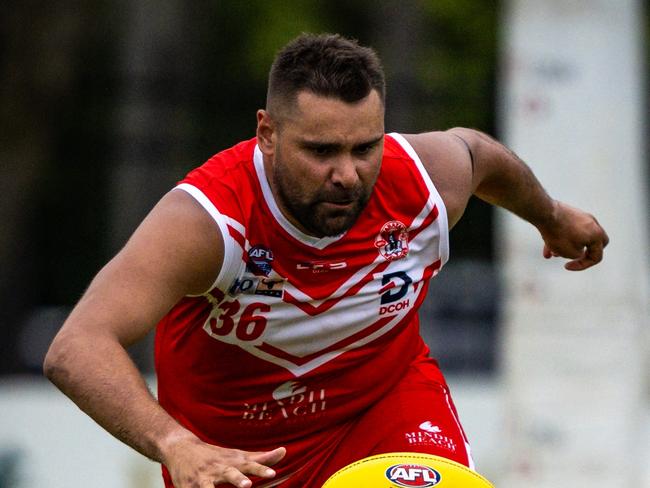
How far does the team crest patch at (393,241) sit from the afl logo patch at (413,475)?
101 cm

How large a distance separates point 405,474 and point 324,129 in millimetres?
1111

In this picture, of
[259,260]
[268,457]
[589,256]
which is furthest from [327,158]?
[589,256]

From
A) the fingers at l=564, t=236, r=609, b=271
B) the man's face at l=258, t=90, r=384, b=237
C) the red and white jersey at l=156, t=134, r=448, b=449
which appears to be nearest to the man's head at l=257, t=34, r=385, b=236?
the man's face at l=258, t=90, r=384, b=237

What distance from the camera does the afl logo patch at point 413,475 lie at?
14.3 ft

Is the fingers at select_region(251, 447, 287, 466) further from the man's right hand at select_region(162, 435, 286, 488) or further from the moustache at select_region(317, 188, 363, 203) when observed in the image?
the moustache at select_region(317, 188, 363, 203)

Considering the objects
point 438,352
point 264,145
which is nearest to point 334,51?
point 264,145

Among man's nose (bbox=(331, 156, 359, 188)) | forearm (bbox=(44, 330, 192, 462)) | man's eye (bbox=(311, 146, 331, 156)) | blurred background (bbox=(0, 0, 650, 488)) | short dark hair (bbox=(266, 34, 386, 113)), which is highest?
short dark hair (bbox=(266, 34, 386, 113))

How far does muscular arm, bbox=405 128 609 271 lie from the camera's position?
17.9 ft

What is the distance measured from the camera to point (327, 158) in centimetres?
481

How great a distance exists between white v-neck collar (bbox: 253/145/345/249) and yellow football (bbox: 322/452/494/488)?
34.5 inches

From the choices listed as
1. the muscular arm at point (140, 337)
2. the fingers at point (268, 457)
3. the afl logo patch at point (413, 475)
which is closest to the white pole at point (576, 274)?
the muscular arm at point (140, 337)

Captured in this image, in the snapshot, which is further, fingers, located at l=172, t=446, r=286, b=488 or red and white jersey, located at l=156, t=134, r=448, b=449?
red and white jersey, located at l=156, t=134, r=448, b=449

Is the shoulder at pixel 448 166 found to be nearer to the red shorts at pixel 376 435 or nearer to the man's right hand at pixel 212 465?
the red shorts at pixel 376 435

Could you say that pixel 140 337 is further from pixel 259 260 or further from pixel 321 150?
pixel 321 150
